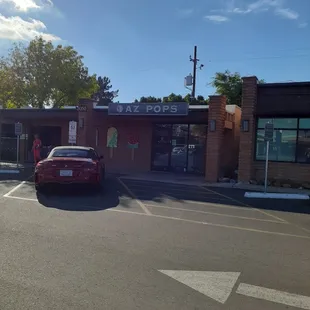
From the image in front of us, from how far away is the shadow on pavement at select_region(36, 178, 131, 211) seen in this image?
893 cm

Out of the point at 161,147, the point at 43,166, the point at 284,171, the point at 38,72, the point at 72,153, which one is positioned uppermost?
the point at 38,72

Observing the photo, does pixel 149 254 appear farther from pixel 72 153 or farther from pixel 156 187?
pixel 156 187

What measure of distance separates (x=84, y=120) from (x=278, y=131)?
9572 mm

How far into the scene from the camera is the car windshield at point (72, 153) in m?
11.3

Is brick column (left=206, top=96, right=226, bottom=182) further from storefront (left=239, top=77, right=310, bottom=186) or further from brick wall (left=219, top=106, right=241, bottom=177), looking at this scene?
brick wall (left=219, top=106, right=241, bottom=177)

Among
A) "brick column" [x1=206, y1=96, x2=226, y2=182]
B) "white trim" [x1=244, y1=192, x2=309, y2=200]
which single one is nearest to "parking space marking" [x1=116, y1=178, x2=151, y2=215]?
"white trim" [x1=244, y1=192, x2=309, y2=200]

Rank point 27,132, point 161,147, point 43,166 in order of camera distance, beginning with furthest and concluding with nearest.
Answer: point 27,132 < point 161,147 < point 43,166

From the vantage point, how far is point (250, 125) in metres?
14.9

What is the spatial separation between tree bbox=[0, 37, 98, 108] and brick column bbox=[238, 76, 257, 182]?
19.2 m

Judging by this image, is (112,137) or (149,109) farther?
(112,137)

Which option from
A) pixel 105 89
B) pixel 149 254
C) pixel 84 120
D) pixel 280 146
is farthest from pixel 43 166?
pixel 105 89

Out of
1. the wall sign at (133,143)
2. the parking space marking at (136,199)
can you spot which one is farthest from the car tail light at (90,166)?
the wall sign at (133,143)

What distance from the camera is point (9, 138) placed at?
22922 millimetres

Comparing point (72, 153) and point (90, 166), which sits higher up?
point (72, 153)
